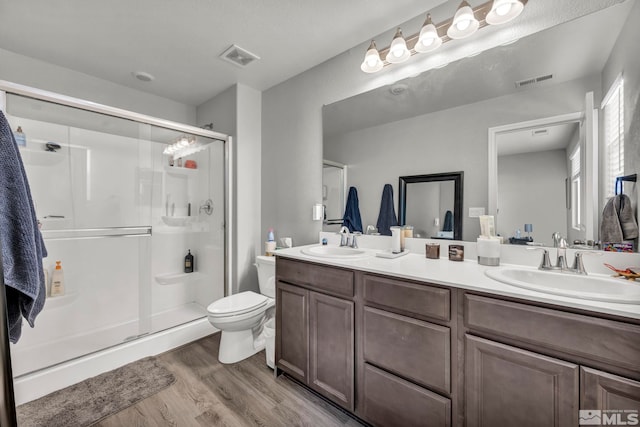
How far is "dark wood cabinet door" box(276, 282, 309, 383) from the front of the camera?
159 centimetres

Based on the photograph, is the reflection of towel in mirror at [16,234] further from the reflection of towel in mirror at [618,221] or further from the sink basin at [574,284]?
the reflection of towel in mirror at [618,221]

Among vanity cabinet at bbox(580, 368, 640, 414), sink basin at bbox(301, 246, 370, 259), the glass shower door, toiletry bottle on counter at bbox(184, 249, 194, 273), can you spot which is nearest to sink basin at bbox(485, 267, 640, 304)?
vanity cabinet at bbox(580, 368, 640, 414)

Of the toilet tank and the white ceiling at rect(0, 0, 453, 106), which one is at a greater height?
the white ceiling at rect(0, 0, 453, 106)

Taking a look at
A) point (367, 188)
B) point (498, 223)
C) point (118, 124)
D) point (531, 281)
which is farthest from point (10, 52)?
point (531, 281)

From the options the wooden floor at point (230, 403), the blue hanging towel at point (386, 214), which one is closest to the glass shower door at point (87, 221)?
the wooden floor at point (230, 403)

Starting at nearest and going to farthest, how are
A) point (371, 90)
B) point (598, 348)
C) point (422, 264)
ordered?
point (598, 348) → point (422, 264) → point (371, 90)

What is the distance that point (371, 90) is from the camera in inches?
74.0

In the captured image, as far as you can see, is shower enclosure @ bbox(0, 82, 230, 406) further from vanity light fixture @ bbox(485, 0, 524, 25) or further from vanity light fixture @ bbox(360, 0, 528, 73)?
vanity light fixture @ bbox(485, 0, 524, 25)

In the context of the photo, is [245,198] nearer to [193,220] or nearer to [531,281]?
[193,220]

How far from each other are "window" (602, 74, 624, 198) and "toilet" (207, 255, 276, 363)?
203 cm

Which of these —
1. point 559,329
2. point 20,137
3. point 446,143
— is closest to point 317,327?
point 559,329

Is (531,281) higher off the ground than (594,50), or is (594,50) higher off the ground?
(594,50)

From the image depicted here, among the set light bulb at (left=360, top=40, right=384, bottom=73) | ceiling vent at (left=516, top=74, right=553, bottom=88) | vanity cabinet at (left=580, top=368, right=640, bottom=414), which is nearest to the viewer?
vanity cabinet at (left=580, top=368, right=640, bottom=414)

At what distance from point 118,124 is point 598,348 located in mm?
3145
